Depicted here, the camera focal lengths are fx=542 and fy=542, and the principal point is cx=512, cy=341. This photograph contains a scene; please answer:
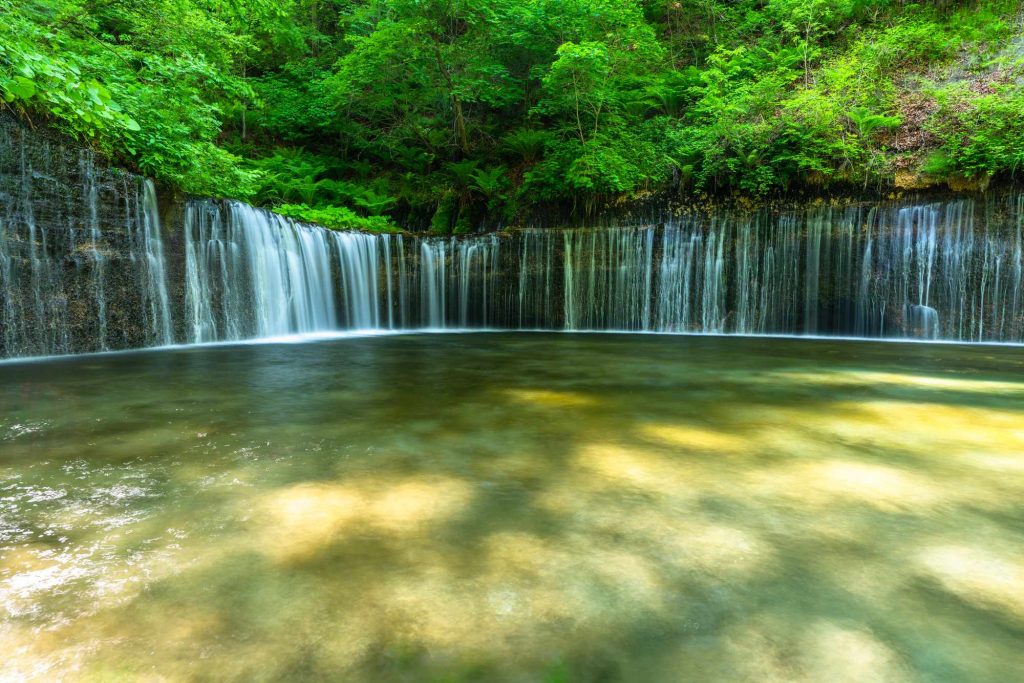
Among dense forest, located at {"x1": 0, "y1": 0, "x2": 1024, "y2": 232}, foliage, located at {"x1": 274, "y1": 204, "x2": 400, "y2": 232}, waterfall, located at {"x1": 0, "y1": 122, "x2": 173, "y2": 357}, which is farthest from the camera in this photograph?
foliage, located at {"x1": 274, "y1": 204, "x2": 400, "y2": 232}

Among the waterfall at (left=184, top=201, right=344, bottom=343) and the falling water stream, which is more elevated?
the waterfall at (left=184, top=201, right=344, bottom=343)

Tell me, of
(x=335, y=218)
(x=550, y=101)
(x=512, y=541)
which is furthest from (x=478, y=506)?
(x=550, y=101)

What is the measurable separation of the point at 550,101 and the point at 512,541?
48.5 ft

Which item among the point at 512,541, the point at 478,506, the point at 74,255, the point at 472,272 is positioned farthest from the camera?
the point at 472,272

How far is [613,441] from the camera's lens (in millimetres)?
3432

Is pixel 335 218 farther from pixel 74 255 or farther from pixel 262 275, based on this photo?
pixel 74 255

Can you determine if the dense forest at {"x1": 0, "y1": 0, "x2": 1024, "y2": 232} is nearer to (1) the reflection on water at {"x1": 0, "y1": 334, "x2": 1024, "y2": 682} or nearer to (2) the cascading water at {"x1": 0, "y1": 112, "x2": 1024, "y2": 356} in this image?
(2) the cascading water at {"x1": 0, "y1": 112, "x2": 1024, "y2": 356}

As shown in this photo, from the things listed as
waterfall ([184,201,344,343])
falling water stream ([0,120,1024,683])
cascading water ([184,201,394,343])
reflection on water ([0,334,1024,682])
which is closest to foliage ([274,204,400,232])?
cascading water ([184,201,394,343])

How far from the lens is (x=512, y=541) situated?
206cm

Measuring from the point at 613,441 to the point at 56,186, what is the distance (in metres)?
9.11

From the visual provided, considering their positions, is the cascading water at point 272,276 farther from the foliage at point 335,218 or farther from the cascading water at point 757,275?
the cascading water at point 757,275

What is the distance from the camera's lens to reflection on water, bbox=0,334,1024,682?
4.68 ft

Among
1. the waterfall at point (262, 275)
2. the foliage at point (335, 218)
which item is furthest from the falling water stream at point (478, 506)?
the foliage at point (335, 218)

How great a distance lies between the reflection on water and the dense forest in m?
7.57
